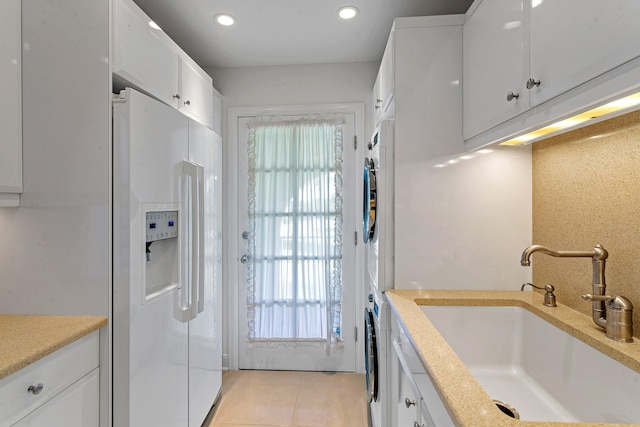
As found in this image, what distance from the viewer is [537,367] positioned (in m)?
1.32

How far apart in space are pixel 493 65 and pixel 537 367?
120cm

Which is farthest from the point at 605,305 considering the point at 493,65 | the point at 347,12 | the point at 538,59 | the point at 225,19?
the point at 225,19

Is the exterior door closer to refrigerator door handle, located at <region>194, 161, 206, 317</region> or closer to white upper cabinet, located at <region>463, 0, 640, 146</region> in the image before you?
refrigerator door handle, located at <region>194, 161, 206, 317</region>

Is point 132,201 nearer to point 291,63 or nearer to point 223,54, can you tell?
point 223,54

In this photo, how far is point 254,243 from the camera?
279 cm

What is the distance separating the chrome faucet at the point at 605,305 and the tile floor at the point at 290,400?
5.17 ft

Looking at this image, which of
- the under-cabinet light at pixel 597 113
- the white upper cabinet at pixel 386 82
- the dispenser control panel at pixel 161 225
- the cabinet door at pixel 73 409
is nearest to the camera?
the under-cabinet light at pixel 597 113

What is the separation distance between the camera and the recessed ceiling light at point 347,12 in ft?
6.57

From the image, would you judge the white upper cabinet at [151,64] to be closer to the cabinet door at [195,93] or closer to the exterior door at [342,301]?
the cabinet door at [195,93]

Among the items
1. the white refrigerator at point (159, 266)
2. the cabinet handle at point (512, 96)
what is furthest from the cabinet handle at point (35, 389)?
the cabinet handle at point (512, 96)

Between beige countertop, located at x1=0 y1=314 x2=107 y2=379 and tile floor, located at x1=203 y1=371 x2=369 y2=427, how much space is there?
4.12 feet


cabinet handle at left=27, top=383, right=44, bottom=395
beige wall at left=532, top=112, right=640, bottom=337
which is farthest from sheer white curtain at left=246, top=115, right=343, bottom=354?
cabinet handle at left=27, top=383, right=44, bottom=395

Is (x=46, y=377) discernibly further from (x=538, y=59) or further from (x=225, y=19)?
(x=225, y=19)

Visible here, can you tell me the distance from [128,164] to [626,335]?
1807 millimetres
